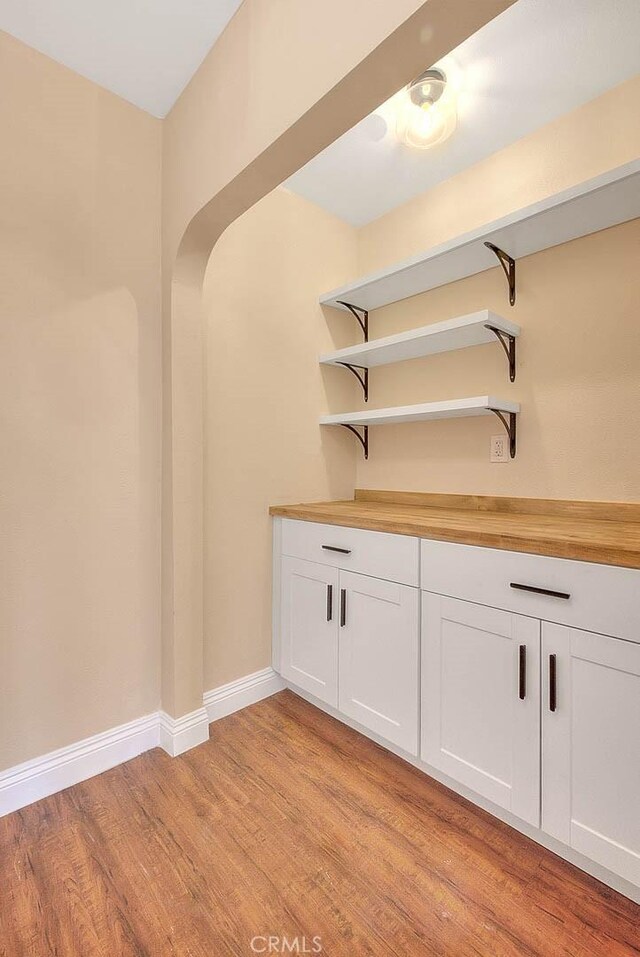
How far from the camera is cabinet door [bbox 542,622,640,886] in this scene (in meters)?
1.10

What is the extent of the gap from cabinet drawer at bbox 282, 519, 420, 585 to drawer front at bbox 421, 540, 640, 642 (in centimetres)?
7

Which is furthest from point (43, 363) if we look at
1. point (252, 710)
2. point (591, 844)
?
point (591, 844)

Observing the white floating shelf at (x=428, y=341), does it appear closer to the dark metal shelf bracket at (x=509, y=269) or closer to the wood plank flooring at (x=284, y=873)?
the dark metal shelf bracket at (x=509, y=269)

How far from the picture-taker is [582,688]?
1170 millimetres

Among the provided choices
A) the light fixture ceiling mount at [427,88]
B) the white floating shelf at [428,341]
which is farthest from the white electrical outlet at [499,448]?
the light fixture ceiling mount at [427,88]

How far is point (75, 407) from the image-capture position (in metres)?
1.61

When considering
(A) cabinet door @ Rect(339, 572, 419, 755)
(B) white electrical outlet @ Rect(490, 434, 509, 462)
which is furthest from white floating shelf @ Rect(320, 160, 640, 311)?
(A) cabinet door @ Rect(339, 572, 419, 755)

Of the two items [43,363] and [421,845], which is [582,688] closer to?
[421,845]

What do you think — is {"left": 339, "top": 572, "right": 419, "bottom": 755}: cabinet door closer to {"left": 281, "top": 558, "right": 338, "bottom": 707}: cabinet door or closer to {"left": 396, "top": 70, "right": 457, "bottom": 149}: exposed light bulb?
{"left": 281, "top": 558, "right": 338, "bottom": 707}: cabinet door

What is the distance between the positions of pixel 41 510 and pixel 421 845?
158cm

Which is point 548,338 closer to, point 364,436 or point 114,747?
point 364,436

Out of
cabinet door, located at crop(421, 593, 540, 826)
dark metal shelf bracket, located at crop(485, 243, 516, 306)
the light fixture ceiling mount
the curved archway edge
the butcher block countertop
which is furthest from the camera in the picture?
dark metal shelf bracket, located at crop(485, 243, 516, 306)

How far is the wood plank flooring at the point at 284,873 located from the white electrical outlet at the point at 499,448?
126 cm

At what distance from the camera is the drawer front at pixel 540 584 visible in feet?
3.61
